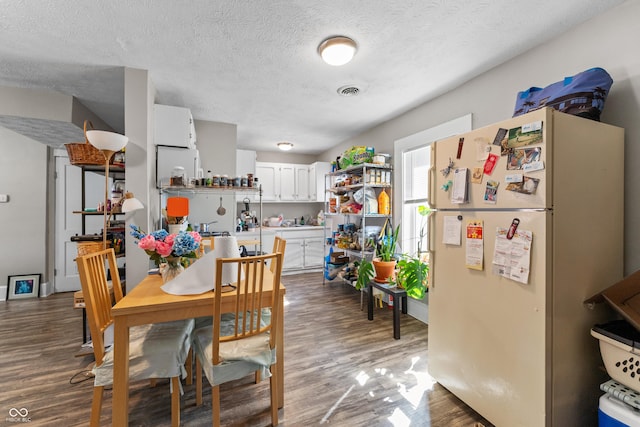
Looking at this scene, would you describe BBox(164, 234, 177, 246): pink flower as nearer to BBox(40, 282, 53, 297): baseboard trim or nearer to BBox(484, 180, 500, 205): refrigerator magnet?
BBox(484, 180, 500, 205): refrigerator magnet

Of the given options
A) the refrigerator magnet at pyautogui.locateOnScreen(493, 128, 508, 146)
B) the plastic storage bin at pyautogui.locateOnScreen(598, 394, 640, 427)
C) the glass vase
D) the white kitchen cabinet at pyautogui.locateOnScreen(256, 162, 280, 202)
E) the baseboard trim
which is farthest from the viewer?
the white kitchen cabinet at pyautogui.locateOnScreen(256, 162, 280, 202)

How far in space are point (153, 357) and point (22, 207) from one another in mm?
4063

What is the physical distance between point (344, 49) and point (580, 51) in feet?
5.05

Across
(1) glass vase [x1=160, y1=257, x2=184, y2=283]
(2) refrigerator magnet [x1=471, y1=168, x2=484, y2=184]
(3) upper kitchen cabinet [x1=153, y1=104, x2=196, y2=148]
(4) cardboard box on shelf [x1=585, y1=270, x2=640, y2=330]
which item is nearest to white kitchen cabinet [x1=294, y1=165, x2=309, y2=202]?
(3) upper kitchen cabinet [x1=153, y1=104, x2=196, y2=148]

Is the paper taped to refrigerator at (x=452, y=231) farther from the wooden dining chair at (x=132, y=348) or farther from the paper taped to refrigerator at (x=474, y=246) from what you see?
the wooden dining chair at (x=132, y=348)

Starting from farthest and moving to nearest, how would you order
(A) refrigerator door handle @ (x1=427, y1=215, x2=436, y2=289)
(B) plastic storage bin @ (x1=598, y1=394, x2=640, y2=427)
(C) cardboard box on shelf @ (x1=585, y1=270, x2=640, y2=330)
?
(A) refrigerator door handle @ (x1=427, y1=215, x2=436, y2=289) → (C) cardboard box on shelf @ (x1=585, y1=270, x2=640, y2=330) → (B) plastic storage bin @ (x1=598, y1=394, x2=640, y2=427)

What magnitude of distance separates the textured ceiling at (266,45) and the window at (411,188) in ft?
1.62

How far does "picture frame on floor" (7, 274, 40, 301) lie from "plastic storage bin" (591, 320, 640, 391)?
19.2 ft

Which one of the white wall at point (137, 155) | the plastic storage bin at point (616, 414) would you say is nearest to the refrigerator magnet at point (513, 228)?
the plastic storage bin at point (616, 414)

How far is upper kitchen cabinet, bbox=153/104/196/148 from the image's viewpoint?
280 centimetres

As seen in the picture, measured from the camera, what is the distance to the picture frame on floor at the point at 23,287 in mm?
3680

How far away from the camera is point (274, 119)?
370cm

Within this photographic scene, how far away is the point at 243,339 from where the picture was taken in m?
1.57

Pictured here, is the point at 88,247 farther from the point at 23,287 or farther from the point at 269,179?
the point at 269,179
